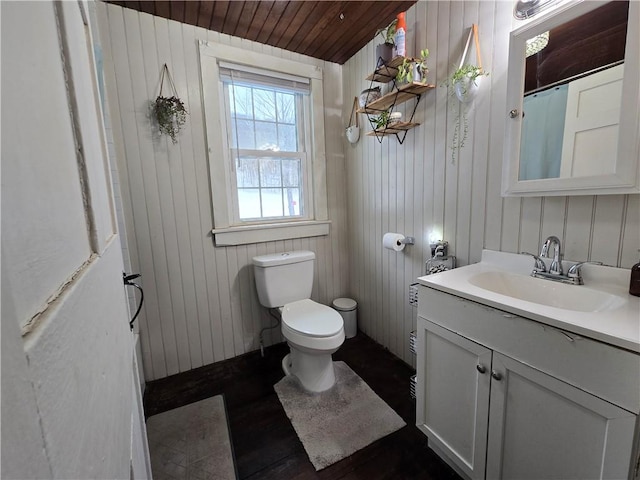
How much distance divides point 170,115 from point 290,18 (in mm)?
953

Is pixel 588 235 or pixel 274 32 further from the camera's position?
pixel 274 32

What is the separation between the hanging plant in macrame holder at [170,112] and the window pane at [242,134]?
0.32 meters

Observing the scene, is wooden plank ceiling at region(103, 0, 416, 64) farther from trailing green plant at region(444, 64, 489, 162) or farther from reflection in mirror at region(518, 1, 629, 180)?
reflection in mirror at region(518, 1, 629, 180)

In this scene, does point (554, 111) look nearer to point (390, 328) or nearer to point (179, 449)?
point (390, 328)

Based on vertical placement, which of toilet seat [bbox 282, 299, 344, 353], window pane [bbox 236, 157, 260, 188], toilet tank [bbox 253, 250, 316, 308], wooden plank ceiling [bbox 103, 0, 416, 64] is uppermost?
wooden plank ceiling [bbox 103, 0, 416, 64]

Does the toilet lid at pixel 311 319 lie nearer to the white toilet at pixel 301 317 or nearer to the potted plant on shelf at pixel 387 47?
the white toilet at pixel 301 317

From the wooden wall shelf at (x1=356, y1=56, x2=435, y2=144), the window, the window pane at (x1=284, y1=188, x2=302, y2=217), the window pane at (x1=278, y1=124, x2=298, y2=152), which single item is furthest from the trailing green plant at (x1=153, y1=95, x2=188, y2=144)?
the wooden wall shelf at (x1=356, y1=56, x2=435, y2=144)

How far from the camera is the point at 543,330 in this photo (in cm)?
84

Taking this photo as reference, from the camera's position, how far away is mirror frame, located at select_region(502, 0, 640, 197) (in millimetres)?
907

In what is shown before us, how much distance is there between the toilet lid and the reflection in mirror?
4.00 ft

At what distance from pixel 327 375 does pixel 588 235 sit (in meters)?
1.48

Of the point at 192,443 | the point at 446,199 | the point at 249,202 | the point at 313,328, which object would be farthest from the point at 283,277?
the point at 446,199

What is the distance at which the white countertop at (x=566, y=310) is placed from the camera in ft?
2.38

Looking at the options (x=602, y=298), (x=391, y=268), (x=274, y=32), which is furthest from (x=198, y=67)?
(x=602, y=298)
